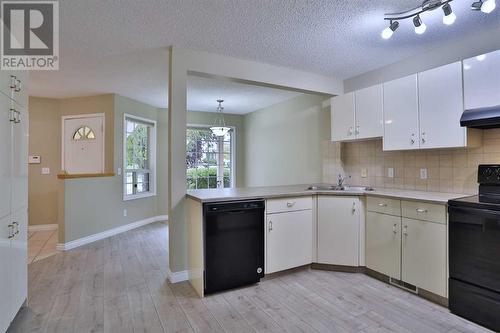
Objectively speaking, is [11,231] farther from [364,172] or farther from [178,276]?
[364,172]

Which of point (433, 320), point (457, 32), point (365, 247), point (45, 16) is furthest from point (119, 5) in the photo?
point (433, 320)

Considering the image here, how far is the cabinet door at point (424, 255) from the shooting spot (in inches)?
90.4

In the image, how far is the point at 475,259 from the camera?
208 centimetres

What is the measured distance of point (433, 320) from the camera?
209 centimetres

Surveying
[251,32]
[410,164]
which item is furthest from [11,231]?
[410,164]

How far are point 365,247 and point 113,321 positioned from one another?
8.23ft

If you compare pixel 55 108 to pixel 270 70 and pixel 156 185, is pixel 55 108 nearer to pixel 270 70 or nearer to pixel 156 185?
pixel 156 185

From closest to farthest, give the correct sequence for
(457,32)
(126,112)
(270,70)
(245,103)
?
(457,32) < (270,70) < (126,112) < (245,103)

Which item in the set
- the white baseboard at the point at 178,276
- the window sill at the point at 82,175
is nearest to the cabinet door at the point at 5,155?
the white baseboard at the point at 178,276

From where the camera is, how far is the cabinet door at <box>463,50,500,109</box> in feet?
7.25

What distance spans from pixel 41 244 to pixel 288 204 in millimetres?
3894

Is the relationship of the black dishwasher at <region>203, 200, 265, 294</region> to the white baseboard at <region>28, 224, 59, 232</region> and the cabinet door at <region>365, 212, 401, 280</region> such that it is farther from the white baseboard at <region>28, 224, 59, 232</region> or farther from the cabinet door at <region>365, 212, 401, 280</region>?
the white baseboard at <region>28, 224, 59, 232</region>

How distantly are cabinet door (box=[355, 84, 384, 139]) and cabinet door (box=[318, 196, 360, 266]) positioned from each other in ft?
2.76

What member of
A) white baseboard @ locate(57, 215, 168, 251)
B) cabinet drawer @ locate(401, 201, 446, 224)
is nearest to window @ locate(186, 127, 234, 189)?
white baseboard @ locate(57, 215, 168, 251)
